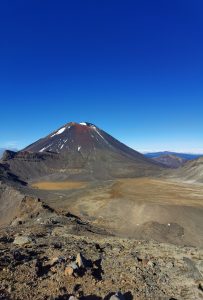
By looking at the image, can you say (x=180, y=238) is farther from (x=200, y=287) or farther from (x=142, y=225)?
(x=200, y=287)

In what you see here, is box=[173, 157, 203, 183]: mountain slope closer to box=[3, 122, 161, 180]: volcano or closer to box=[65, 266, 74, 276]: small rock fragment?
Answer: box=[3, 122, 161, 180]: volcano

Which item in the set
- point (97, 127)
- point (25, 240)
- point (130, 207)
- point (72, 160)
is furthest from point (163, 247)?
point (97, 127)

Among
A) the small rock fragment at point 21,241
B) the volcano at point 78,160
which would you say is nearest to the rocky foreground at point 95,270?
the small rock fragment at point 21,241

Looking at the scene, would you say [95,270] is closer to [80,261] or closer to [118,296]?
[80,261]

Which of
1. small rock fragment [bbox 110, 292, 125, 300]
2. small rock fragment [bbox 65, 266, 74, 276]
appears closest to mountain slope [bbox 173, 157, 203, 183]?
small rock fragment [bbox 65, 266, 74, 276]

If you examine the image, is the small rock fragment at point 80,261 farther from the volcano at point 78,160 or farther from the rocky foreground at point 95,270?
the volcano at point 78,160
